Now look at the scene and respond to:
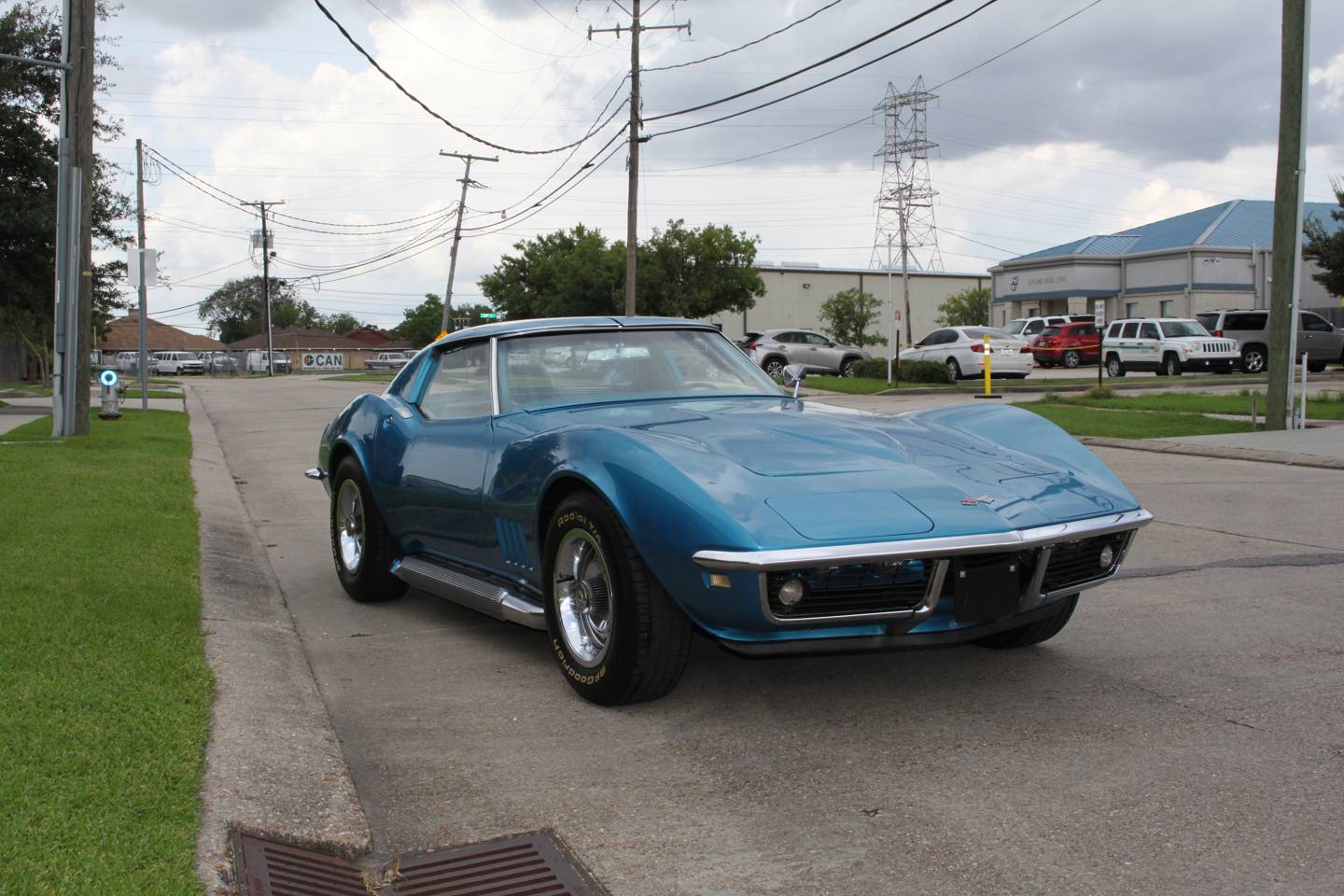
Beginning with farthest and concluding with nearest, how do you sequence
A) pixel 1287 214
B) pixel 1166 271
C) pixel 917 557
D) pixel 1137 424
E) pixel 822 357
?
pixel 1166 271 < pixel 822 357 < pixel 1137 424 < pixel 1287 214 < pixel 917 557

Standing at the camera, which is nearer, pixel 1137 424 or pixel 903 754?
pixel 903 754

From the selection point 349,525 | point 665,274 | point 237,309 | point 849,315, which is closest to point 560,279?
point 665,274

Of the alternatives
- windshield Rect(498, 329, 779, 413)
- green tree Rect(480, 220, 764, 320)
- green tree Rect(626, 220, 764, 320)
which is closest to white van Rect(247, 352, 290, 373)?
green tree Rect(480, 220, 764, 320)

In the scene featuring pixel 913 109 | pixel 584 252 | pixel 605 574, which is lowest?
pixel 605 574

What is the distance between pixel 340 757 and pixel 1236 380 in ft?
93.2

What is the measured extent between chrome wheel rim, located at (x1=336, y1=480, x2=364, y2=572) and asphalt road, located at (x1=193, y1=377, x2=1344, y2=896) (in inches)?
15.7

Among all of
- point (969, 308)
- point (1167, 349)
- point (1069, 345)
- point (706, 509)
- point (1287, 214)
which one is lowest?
point (706, 509)

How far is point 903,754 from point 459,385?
2.93 metres

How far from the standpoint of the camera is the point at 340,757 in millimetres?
3971

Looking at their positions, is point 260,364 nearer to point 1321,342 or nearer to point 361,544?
point 1321,342

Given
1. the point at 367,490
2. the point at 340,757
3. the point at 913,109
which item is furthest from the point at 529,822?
the point at 913,109

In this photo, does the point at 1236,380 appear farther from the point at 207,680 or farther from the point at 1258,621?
the point at 207,680

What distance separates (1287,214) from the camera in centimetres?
1580

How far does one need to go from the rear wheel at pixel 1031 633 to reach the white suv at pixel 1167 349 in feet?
93.6
